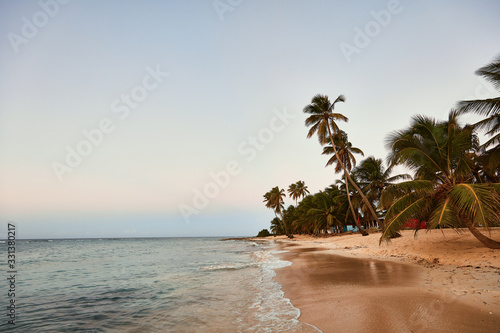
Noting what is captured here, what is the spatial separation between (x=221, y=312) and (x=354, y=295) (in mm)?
3505

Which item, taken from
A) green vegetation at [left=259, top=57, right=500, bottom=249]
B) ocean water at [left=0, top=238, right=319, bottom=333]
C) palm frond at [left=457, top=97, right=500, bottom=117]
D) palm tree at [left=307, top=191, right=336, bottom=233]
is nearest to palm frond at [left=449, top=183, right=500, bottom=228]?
green vegetation at [left=259, top=57, right=500, bottom=249]

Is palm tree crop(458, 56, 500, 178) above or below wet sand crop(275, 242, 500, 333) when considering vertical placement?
above

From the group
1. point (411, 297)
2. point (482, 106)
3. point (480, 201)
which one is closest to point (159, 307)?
point (411, 297)

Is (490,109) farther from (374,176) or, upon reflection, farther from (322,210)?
(322,210)

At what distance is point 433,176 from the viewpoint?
11547 millimetres

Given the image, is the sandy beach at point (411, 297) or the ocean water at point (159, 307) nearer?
the sandy beach at point (411, 297)

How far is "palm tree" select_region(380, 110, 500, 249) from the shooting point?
33.0ft

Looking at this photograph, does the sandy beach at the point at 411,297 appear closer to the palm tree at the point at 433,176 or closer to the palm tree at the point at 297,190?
the palm tree at the point at 433,176

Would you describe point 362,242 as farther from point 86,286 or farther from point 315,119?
point 86,286

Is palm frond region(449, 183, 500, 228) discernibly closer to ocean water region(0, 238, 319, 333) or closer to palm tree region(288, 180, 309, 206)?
ocean water region(0, 238, 319, 333)

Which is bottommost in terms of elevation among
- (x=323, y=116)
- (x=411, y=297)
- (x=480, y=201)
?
(x=411, y=297)

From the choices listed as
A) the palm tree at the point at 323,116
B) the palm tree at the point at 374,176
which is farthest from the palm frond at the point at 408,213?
the palm tree at the point at 374,176

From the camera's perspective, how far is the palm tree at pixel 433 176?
33.0 feet

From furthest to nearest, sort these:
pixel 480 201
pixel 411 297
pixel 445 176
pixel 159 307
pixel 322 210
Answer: pixel 322 210, pixel 445 176, pixel 480 201, pixel 159 307, pixel 411 297
